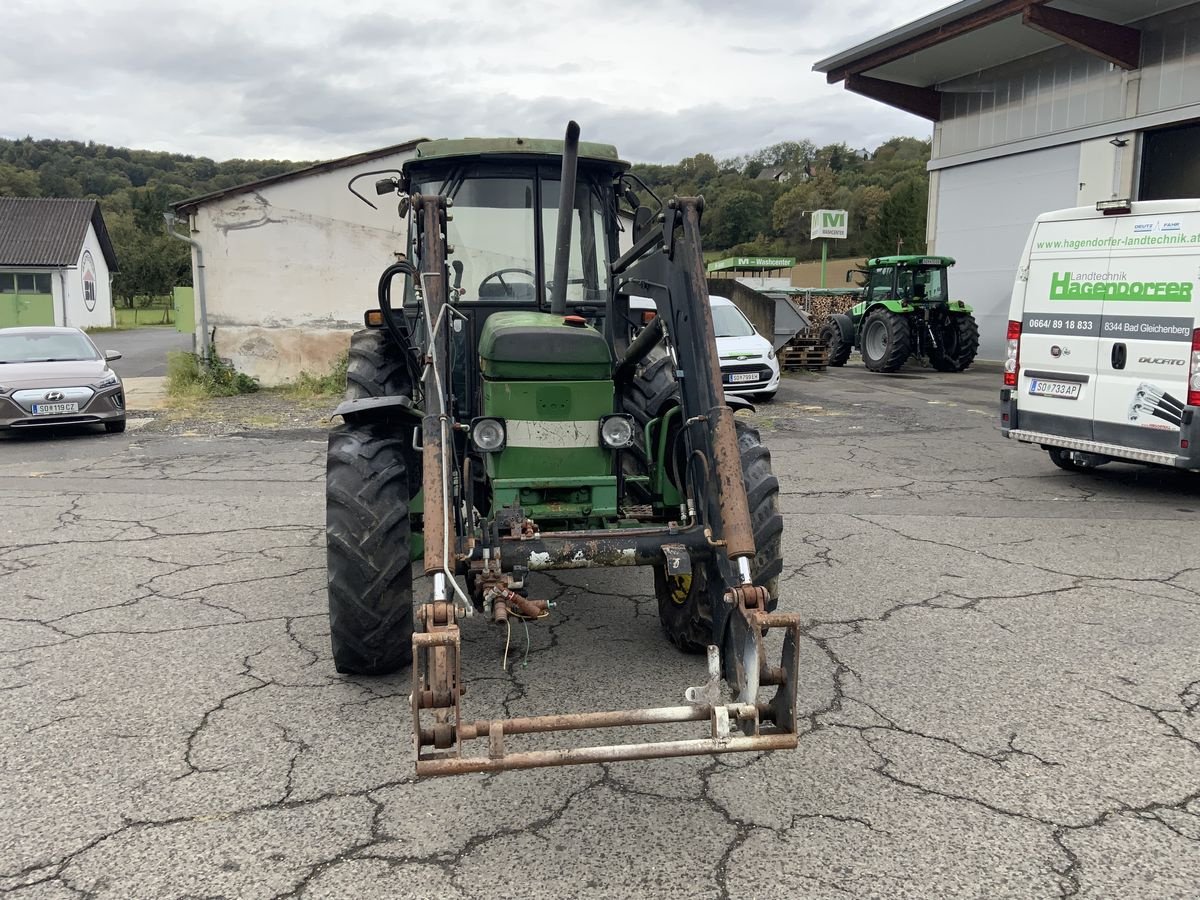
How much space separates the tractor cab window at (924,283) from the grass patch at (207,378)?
1356cm

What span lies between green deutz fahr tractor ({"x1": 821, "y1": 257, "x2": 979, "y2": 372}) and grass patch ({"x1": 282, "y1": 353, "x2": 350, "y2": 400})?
36.9ft

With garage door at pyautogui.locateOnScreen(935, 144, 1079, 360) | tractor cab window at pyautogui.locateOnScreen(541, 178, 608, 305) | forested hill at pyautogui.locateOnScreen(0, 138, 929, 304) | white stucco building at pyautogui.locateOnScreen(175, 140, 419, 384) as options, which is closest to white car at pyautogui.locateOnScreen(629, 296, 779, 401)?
white stucco building at pyautogui.locateOnScreen(175, 140, 419, 384)

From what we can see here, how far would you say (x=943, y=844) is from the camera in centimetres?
295

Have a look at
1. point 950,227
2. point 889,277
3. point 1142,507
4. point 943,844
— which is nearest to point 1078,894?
point 943,844

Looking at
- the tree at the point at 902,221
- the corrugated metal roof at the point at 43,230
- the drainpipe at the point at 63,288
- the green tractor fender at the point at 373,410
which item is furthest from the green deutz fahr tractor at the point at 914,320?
the corrugated metal roof at the point at 43,230

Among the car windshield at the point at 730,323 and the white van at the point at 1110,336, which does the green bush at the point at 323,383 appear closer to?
the car windshield at the point at 730,323

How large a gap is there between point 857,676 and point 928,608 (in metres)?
1.19

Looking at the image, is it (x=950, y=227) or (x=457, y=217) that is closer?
(x=457, y=217)

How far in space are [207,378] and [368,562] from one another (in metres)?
13.9

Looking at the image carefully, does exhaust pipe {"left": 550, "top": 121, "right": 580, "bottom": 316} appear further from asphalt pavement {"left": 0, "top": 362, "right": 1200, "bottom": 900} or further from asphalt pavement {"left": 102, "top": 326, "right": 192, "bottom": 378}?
asphalt pavement {"left": 102, "top": 326, "right": 192, "bottom": 378}

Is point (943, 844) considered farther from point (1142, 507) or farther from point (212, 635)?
point (1142, 507)

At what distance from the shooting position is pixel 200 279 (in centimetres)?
1638

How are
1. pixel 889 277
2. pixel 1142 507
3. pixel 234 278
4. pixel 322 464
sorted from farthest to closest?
pixel 889 277, pixel 234 278, pixel 322 464, pixel 1142 507

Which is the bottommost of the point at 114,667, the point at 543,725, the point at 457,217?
the point at 114,667
